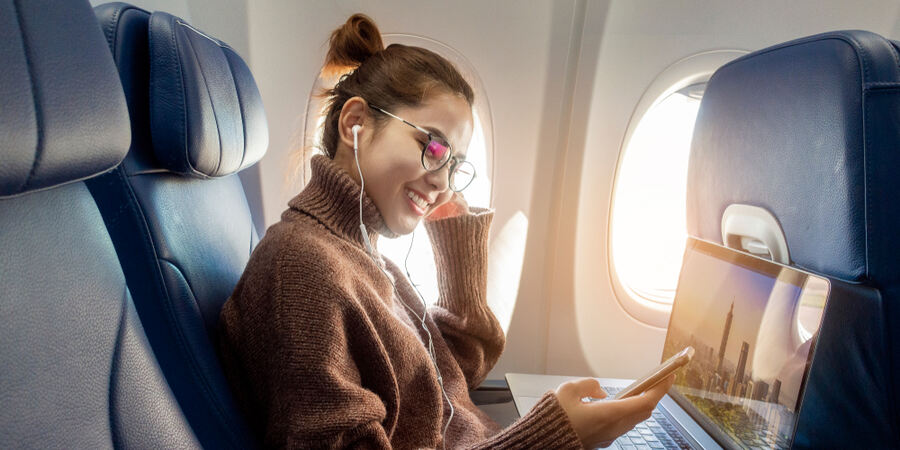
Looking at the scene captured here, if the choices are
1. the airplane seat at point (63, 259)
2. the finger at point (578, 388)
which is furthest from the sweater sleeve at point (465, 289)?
the airplane seat at point (63, 259)

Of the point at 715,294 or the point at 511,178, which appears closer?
the point at 715,294

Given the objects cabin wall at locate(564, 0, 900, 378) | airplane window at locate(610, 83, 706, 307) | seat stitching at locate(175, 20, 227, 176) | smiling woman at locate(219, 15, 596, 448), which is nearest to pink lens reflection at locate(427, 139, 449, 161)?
smiling woman at locate(219, 15, 596, 448)

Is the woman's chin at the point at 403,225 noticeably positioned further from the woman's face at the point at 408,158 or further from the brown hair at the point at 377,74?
the brown hair at the point at 377,74

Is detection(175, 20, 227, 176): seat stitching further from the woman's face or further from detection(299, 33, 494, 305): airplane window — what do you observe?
detection(299, 33, 494, 305): airplane window

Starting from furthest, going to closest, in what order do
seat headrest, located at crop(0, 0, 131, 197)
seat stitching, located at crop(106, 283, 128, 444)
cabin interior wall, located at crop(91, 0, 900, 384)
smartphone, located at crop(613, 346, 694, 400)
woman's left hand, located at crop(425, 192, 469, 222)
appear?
cabin interior wall, located at crop(91, 0, 900, 384)
woman's left hand, located at crop(425, 192, 469, 222)
smartphone, located at crop(613, 346, 694, 400)
seat stitching, located at crop(106, 283, 128, 444)
seat headrest, located at crop(0, 0, 131, 197)

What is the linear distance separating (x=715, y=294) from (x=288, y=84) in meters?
1.44

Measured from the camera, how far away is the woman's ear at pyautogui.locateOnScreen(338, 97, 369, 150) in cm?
119

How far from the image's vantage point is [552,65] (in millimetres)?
1822

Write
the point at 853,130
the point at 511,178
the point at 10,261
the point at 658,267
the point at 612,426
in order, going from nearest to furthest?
the point at 10,261 < the point at 853,130 < the point at 612,426 < the point at 511,178 < the point at 658,267

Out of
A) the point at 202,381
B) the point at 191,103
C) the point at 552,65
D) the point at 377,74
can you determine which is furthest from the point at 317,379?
the point at 552,65

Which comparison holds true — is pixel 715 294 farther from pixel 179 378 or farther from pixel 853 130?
pixel 179 378

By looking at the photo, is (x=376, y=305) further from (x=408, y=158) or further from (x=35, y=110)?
(x=35, y=110)

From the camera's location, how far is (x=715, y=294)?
1.21m

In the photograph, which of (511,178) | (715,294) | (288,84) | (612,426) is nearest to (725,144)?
(715,294)
